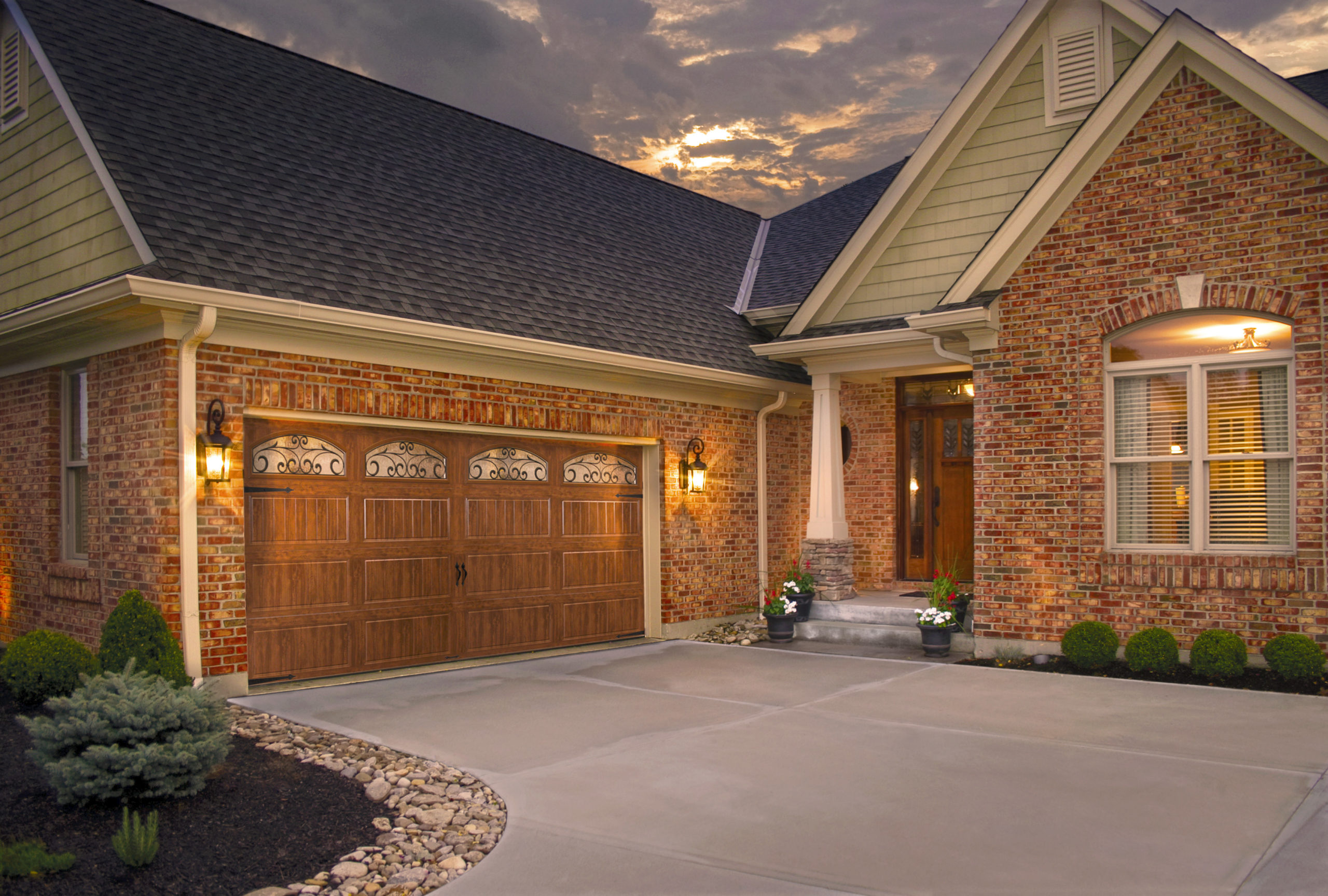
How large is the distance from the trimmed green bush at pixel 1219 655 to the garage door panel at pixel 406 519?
22.8ft

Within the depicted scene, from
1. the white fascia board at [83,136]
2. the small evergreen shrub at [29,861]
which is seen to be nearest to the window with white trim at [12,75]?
the white fascia board at [83,136]

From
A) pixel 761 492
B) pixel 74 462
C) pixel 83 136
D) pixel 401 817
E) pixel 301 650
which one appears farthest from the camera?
pixel 761 492

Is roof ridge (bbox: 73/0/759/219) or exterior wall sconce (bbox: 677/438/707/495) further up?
roof ridge (bbox: 73/0/759/219)

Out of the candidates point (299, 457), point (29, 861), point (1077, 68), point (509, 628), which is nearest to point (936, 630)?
point (509, 628)

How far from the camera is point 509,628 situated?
10.6m

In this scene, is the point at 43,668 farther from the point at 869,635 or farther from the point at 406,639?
the point at 869,635

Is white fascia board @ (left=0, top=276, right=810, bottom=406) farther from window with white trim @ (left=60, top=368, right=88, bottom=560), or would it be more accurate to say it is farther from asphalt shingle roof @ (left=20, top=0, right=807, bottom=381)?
window with white trim @ (left=60, top=368, right=88, bottom=560)

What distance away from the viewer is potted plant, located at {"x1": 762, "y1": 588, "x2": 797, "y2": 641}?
11.7 metres

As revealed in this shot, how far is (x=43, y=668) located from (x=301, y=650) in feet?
6.43

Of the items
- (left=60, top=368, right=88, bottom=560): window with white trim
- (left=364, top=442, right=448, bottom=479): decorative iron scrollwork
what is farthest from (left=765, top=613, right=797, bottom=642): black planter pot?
(left=60, top=368, right=88, bottom=560): window with white trim

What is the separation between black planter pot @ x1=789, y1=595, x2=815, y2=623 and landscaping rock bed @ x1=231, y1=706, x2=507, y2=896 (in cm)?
615

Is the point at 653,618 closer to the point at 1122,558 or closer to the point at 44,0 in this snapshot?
the point at 1122,558

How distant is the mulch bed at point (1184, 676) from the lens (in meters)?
8.16

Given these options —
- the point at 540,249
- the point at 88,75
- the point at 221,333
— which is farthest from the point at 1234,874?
the point at 88,75
